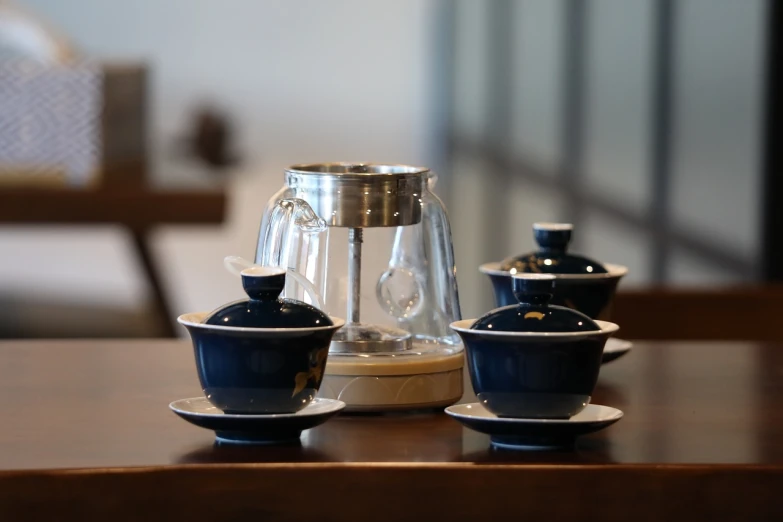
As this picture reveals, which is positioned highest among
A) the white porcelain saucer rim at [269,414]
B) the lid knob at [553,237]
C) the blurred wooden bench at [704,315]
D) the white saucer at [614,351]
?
the lid knob at [553,237]

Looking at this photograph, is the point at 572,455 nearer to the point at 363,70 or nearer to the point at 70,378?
the point at 70,378

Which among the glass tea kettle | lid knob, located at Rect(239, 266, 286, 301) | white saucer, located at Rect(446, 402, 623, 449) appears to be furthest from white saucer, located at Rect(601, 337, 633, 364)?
lid knob, located at Rect(239, 266, 286, 301)

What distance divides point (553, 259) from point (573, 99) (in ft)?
5.64

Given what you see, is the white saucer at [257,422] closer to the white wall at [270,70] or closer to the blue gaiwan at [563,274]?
the blue gaiwan at [563,274]

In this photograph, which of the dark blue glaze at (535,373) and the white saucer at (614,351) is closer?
the dark blue glaze at (535,373)

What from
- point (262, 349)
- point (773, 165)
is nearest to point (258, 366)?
point (262, 349)

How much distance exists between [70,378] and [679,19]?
1.70 meters

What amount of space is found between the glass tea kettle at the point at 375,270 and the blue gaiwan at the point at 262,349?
12 cm

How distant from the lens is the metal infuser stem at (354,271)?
895 mm

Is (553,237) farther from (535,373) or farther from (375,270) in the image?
(535,373)

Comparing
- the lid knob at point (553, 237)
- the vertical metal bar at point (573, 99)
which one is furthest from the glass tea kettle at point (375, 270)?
the vertical metal bar at point (573, 99)

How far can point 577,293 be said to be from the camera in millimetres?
977

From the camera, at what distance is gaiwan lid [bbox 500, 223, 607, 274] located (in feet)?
3.26

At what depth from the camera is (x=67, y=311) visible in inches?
123
